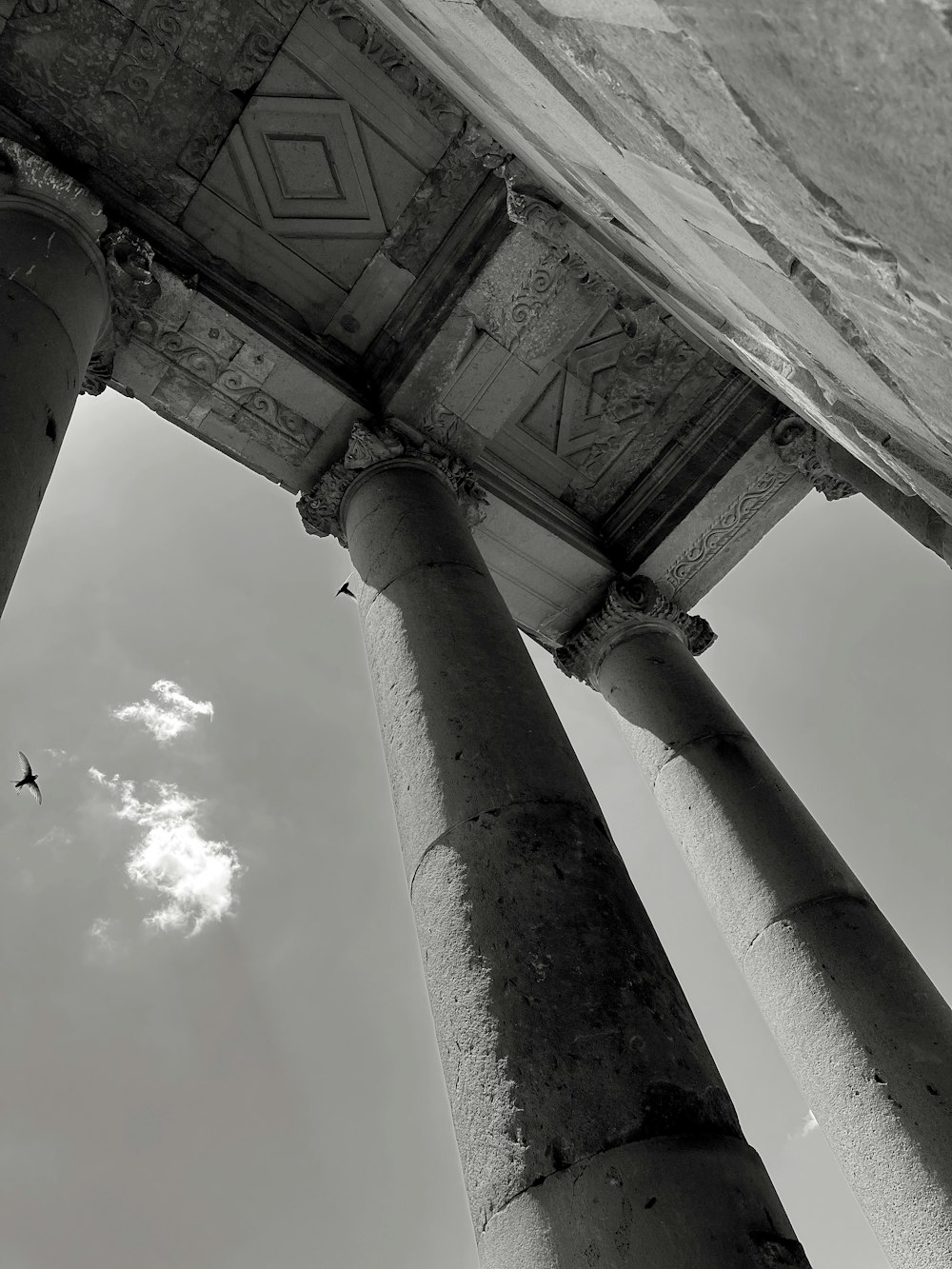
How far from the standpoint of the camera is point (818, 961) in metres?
7.54

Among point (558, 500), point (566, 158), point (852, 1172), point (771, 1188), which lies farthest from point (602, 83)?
point (558, 500)

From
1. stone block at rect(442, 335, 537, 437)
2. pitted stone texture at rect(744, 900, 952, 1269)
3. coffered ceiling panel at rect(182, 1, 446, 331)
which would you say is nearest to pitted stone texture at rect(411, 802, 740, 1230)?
pitted stone texture at rect(744, 900, 952, 1269)

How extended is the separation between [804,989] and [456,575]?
15.2ft

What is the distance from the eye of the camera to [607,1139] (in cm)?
361

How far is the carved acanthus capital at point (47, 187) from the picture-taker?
681cm

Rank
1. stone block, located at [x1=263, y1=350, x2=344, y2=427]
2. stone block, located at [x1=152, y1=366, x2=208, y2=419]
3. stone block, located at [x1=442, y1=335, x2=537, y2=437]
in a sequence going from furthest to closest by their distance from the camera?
stone block, located at [x1=442, y1=335, x2=537, y2=437]
stone block, located at [x1=263, y1=350, x2=344, y2=427]
stone block, located at [x1=152, y1=366, x2=208, y2=419]

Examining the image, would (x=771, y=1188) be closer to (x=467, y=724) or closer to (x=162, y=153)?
(x=467, y=724)

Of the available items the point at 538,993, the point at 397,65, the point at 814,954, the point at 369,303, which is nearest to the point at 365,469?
the point at 369,303

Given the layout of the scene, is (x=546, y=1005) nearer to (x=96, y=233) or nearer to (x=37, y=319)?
(x=37, y=319)

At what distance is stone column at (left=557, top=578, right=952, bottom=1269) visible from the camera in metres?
6.53

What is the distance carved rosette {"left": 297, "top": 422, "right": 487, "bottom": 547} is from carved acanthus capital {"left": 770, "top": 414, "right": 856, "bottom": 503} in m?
3.99

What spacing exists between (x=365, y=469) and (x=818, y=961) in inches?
238

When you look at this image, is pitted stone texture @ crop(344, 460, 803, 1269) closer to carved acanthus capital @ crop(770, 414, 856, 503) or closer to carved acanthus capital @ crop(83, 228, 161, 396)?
carved acanthus capital @ crop(83, 228, 161, 396)

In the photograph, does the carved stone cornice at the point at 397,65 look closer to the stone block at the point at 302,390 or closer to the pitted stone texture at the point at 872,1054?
the stone block at the point at 302,390
